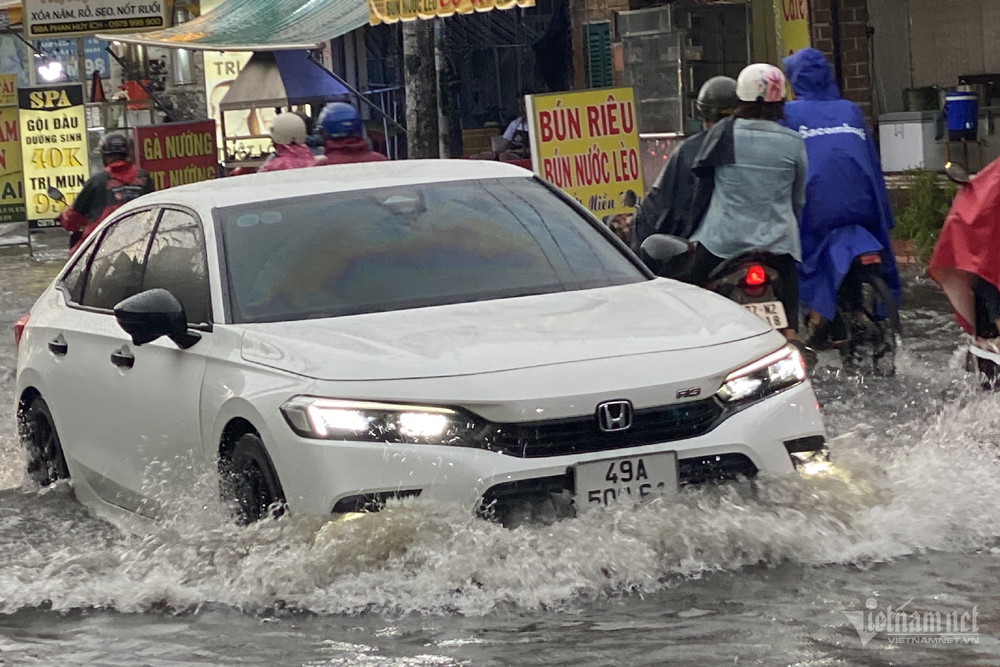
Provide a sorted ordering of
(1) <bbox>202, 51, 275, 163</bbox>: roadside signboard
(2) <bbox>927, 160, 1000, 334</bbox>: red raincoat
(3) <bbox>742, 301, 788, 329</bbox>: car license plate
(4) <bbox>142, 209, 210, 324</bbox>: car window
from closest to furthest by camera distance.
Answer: (4) <bbox>142, 209, 210, 324</bbox>: car window
(2) <bbox>927, 160, 1000, 334</bbox>: red raincoat
(3) <bbox>742, 301, 788, 329</bbox>: car license plate
(1) <bbox>202, 51, 275, 163</bbox>: roadside signboard

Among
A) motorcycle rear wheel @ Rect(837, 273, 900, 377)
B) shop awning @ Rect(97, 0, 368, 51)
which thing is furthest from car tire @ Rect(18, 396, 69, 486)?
shop awning @ Rect(97, 0, 368, 51)

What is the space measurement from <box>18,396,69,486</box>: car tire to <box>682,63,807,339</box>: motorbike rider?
3386mm

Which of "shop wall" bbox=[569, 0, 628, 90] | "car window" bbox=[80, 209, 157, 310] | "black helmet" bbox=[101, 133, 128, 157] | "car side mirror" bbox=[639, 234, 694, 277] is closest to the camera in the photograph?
"car side mirror" bbox=[639, 234, 694, 277]

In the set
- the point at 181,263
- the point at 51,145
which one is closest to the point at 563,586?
the point at 181,263

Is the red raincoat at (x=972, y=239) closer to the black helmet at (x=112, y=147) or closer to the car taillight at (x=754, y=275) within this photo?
the car taillight at (x=754, y=275)

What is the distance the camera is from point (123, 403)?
24.3ft

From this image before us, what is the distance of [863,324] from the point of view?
1098 cm

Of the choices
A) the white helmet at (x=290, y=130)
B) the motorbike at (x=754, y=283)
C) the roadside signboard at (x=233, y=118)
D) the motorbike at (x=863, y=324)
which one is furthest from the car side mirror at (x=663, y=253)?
the roadside signboard at (x=233, y=118)

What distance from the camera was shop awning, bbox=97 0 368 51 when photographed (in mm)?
25109

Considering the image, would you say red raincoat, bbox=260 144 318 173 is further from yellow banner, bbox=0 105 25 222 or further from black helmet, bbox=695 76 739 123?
yellow banner, bbox=0 105 25 222

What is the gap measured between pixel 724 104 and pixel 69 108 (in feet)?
61.4

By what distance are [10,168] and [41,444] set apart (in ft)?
67.1

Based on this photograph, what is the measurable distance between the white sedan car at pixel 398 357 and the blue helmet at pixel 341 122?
13.9 feet

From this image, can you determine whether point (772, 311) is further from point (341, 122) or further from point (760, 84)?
point (341, 122)
